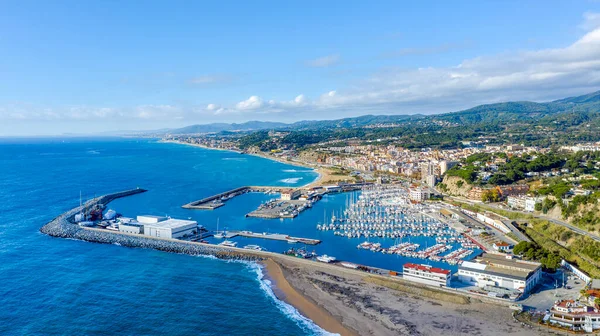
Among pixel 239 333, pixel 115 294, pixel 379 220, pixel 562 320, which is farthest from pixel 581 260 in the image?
pixel 115 294

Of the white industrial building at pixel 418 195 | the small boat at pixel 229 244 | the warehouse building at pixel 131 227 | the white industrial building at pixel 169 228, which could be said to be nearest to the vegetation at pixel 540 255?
the small boat at pixel 229 244

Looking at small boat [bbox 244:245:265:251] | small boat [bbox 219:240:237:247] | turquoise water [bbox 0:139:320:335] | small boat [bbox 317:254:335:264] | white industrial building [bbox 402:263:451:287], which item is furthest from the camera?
small boat [bbox 219:240:237:247]

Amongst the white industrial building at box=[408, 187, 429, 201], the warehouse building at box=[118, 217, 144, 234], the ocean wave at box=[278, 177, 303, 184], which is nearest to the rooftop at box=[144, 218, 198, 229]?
the warehouse building at box=[118, 217, 144, 234]

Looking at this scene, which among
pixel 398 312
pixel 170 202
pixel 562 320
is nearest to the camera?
pixel 562 320

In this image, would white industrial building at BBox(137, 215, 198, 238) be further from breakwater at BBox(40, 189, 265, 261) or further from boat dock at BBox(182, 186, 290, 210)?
boat dock at BBox(182, 186, 290, 210)

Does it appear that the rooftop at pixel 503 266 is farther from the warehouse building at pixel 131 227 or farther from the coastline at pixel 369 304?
the warehouse building at pixel 131 227

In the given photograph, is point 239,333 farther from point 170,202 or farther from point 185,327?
point 170,202
